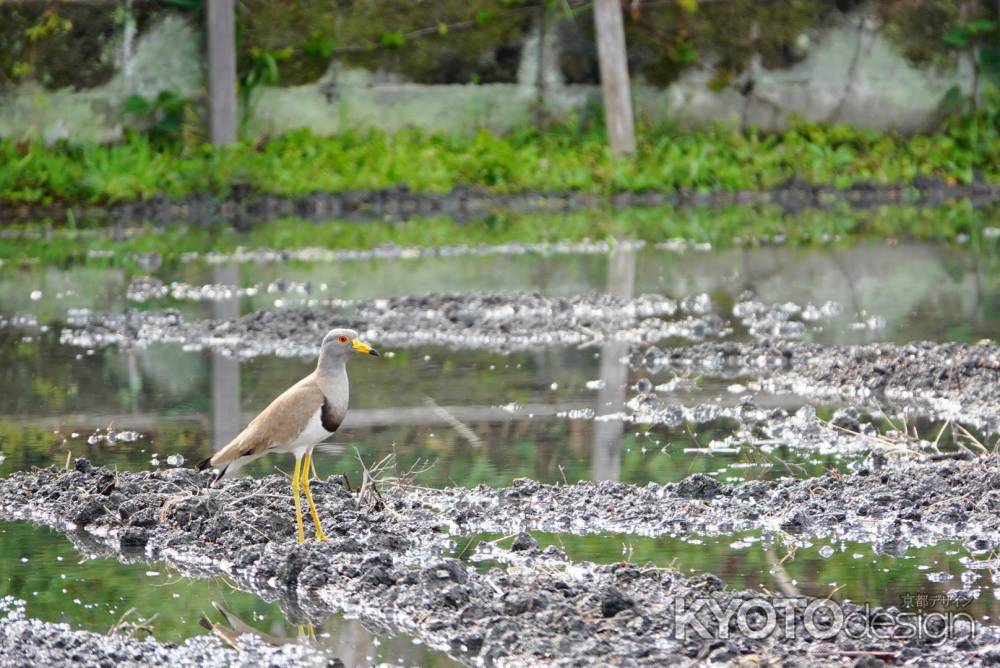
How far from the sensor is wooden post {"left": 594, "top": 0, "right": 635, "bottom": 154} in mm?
25453

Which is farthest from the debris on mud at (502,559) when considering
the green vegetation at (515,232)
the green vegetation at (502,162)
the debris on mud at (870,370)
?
the green vegetation at (502,162)

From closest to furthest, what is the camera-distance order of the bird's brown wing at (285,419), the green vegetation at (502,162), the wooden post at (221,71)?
1. the bird's brown wing at (285,419)
2. the green vegetation at (502,162)
3. the wooden post at (221,71)

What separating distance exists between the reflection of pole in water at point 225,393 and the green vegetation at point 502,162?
8.64 metres

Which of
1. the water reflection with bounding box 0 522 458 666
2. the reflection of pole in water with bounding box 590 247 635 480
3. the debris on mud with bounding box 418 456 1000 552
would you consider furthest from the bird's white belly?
the reflection of pole in water with bounding box 590 247 635 480

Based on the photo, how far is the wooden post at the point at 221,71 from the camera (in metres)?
24.2

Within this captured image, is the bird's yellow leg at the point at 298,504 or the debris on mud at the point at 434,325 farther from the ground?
the bird's yellow leg at the point at 298,504

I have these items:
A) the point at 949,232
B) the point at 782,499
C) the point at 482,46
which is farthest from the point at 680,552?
the point at 482,46

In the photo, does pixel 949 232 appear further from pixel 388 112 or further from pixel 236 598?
pixel 236 598

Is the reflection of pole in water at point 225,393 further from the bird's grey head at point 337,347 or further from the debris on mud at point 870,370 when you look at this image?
the debris on mud at point 870,370

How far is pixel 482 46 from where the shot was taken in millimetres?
27031

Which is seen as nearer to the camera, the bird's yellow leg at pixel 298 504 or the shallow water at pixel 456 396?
the shallow water at pixel 456 396

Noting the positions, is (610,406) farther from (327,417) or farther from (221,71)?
(221,71)

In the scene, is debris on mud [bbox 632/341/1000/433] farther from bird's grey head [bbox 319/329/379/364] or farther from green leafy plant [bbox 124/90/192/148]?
green leafy plant [bbox 124/90/192/148]

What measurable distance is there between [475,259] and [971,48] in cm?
1273
